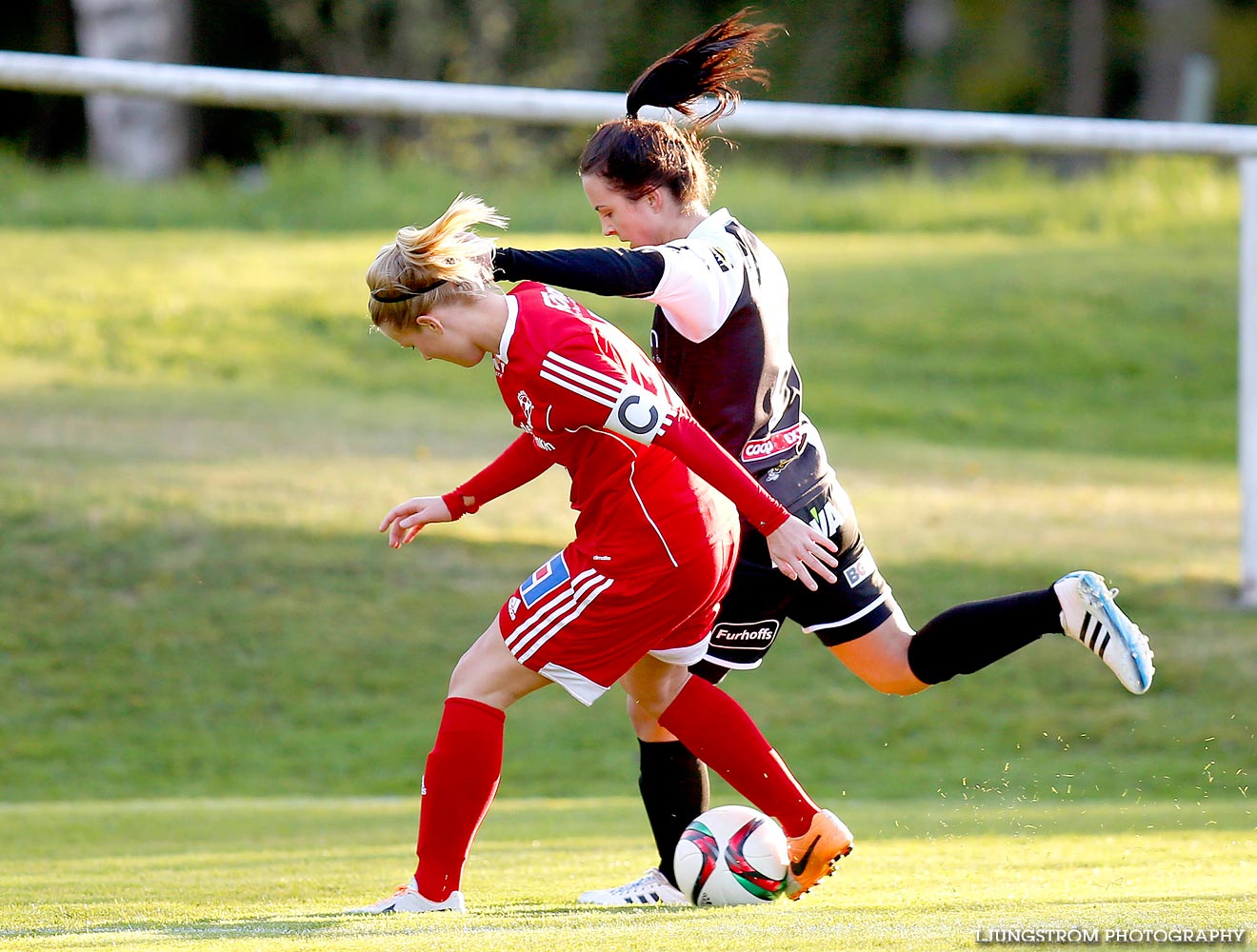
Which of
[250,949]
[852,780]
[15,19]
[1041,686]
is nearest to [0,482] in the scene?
[852,780]

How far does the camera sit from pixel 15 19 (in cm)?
2505

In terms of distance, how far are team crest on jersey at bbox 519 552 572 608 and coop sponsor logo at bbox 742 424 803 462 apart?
57 centimetres

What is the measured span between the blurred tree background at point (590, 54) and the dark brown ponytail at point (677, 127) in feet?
48.7

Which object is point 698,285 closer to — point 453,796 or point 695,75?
point 695,75

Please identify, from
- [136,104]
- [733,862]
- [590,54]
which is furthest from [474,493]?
[590,54]

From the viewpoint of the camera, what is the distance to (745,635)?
4.30 metres

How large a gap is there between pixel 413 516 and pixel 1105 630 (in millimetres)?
1831

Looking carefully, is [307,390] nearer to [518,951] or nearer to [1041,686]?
[1041,686]

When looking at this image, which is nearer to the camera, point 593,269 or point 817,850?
point 593,269

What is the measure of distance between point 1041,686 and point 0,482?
572 cm

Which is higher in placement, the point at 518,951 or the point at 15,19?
the point at 518,951

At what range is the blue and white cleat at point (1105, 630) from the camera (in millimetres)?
4133

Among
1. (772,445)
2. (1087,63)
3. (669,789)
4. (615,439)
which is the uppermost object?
(615,439)

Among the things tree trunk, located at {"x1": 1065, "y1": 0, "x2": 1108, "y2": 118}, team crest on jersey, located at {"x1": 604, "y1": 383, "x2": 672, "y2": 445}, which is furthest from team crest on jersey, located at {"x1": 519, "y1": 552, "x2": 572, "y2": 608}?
tree trunk, located at {"x1": 1065, "y1": 0, "x2": 1108, "y2": 118}
